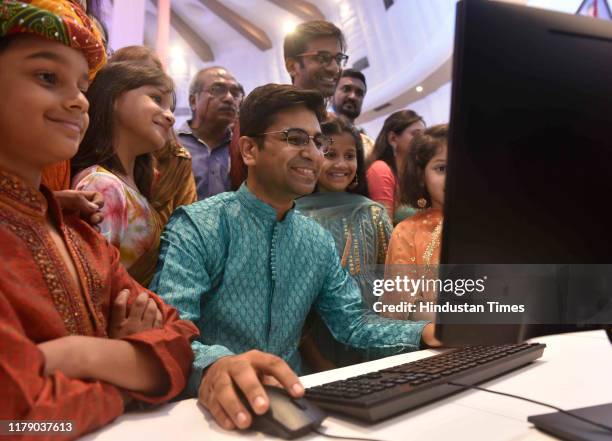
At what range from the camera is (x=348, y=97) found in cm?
242

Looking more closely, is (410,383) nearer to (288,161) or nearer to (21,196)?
(21,196)

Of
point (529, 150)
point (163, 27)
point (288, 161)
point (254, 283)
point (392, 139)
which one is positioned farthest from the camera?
point (163, 27)

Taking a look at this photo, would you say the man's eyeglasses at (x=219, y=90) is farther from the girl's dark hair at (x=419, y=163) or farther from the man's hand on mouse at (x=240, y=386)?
the man's hand on mouse at (x=240, y=386)

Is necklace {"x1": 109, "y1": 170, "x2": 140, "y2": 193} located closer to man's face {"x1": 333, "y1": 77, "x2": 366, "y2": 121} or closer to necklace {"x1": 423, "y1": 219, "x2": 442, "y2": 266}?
necklace {"x1": 423, "y1": 219, "x2": 442, "y2": 266}

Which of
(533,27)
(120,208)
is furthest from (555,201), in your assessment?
(120,208)

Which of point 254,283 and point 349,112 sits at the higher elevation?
point 349,112

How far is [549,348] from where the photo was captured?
982 mm

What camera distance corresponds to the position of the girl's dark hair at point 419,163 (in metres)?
1.70

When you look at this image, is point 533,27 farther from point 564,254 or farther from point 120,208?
point 120,208

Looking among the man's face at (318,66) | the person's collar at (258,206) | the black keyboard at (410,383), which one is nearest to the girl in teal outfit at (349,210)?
the man's face at (318,66)

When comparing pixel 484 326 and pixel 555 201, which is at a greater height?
pixel 555 201

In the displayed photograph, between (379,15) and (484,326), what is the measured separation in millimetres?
3117

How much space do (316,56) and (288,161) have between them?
88cm

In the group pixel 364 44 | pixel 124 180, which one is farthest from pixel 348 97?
pixel 124 180
